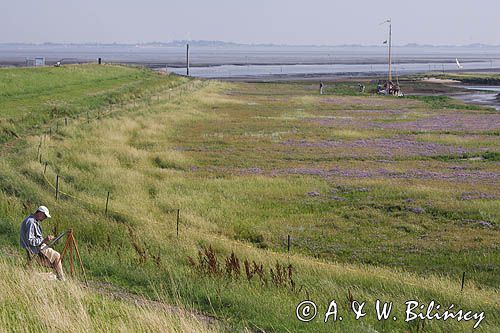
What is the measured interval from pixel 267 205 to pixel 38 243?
40.7 feet

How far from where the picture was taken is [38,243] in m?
12.3

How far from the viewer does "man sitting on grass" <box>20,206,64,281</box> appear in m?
12.1

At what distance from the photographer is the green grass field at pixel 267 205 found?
12.7 m

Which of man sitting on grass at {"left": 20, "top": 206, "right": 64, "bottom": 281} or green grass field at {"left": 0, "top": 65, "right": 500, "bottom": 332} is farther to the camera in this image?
green grass field at {"left": 0, "top": 65, "right": 500, "bottom": 332}

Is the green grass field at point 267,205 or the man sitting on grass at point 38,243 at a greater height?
the man sitting on grass at point 38,243

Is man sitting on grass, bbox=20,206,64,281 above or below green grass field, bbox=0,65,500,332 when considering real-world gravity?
above

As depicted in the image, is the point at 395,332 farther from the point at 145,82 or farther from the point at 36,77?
the point at 145,82

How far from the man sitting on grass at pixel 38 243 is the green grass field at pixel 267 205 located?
481 millimetres

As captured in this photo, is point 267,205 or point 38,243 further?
point 267,205

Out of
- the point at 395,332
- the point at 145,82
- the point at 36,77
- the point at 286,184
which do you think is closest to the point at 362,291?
the point at 395,332

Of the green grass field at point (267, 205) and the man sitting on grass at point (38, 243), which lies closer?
the man sitting on grass at point (38, 243)

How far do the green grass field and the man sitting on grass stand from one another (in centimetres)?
48

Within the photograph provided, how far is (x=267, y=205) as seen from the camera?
78.3ft

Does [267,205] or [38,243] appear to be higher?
[38,243]
